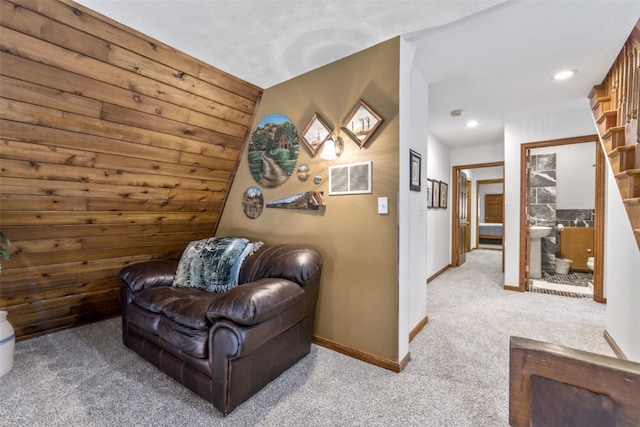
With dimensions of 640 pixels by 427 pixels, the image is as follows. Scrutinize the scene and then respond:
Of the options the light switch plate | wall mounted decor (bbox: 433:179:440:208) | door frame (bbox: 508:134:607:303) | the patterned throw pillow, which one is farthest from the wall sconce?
door frame (bbox: 508:134:607:303)

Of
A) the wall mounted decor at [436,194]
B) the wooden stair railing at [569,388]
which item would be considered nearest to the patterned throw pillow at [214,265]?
the wooden stair railing at [569,388]

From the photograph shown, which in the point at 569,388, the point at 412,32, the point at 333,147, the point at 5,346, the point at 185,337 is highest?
the point at 412,32

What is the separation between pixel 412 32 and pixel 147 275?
2.65 m

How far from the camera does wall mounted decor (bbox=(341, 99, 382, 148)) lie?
6.55ft

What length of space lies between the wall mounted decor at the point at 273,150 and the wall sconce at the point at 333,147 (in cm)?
33

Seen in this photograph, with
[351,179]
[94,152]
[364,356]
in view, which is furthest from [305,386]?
[94,152]

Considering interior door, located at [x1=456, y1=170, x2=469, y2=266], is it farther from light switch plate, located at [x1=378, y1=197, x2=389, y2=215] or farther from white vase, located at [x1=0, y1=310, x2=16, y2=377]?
white vase, located at [x1=0, y1=310, x2=16, y2=377]

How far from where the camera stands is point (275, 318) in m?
1.68

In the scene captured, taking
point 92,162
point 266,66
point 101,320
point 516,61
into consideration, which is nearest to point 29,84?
point 92,162

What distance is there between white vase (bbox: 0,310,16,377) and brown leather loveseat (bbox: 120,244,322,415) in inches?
25.6

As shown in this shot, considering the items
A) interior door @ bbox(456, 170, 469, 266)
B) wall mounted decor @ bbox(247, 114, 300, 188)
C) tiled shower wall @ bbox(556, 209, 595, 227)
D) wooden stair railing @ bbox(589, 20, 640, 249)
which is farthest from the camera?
interior door @ bbox(456, 170, 469, 266)

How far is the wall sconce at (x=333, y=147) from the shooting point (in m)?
2.18

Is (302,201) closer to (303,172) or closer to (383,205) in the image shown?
(303,172)

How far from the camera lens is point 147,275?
2.22 m
